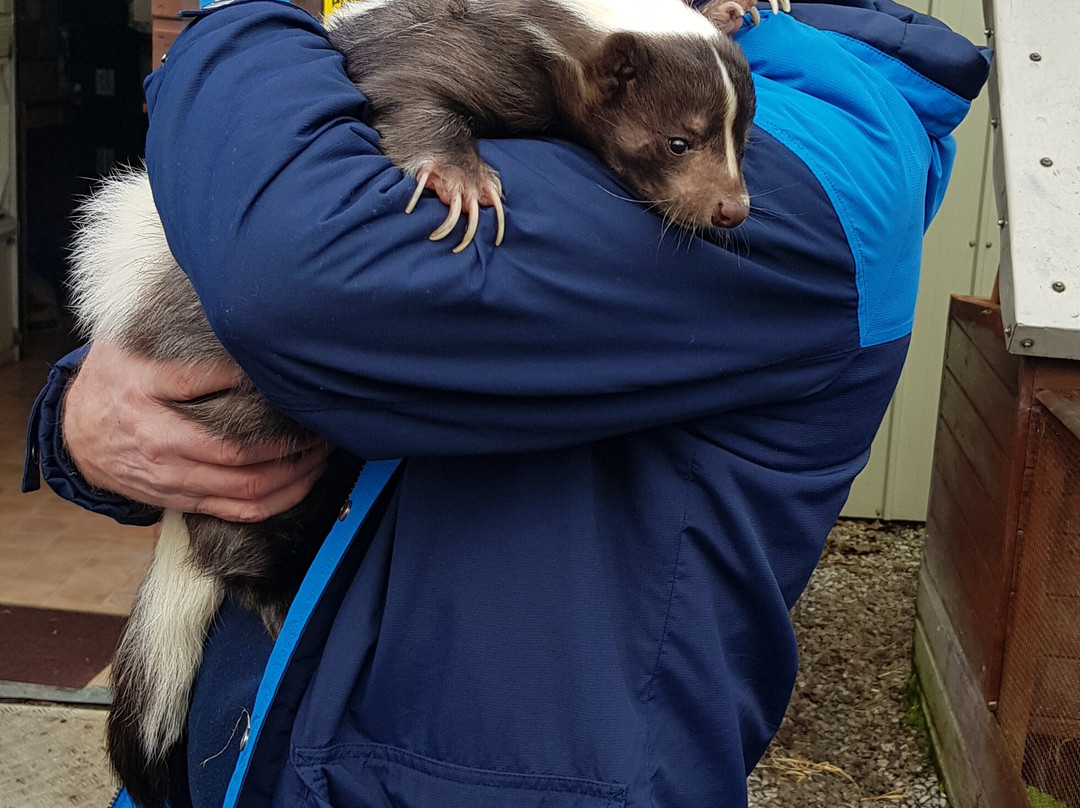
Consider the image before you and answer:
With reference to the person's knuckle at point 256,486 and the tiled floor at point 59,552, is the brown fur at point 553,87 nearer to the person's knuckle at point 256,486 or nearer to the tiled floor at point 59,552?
the person's knuckle at point 256,486

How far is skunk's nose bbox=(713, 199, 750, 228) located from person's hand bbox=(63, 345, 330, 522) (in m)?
0.73

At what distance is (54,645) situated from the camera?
4.14 m

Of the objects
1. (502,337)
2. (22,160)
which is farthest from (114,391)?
(22,160)

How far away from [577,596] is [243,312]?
51cm

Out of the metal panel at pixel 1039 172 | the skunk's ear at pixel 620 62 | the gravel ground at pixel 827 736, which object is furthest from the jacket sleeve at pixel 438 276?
the gravel ground at pixel 827 736

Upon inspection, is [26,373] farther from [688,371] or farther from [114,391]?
[688,371]

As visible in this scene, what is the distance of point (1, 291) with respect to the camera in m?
6.98

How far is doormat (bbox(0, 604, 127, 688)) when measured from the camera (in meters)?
3.93

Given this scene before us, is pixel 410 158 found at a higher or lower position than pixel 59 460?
higher

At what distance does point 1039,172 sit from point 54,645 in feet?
11.7

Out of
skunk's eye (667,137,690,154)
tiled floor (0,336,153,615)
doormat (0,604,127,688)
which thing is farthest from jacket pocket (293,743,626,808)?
tiled floor (0,336,153,615)

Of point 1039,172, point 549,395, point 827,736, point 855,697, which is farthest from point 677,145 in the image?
point 855,697

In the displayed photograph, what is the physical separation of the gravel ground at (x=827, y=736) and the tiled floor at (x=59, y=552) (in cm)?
83

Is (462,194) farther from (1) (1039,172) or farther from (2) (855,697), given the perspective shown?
(2) (855,697)
